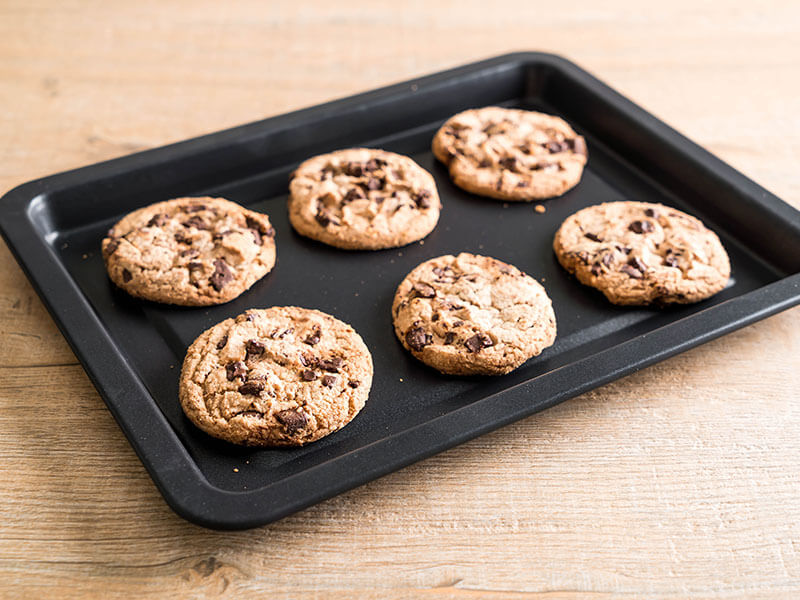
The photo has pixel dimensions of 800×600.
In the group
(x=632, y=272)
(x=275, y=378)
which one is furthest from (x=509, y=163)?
(x=275, y=378)

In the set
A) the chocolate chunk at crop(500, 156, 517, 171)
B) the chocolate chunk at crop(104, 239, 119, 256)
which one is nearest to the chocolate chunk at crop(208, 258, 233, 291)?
the chocolate chunk at crop(104, 239, 119, 256)

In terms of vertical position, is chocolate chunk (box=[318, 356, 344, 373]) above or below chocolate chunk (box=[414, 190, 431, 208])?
below

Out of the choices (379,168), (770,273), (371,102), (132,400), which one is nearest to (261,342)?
(132,400)

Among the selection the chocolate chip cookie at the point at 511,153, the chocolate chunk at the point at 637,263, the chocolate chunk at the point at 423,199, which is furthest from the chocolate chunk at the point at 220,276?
the chocolate chunk at the point at 637,263

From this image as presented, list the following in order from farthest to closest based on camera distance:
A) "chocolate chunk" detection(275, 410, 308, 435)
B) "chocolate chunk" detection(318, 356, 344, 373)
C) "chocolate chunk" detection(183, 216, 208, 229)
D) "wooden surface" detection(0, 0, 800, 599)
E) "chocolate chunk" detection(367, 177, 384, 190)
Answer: "chocolate chunk" detection(367, 177, 384, 190) → "chocolate chunk" detection(183, 216, 208, 229) → "chocolate chunk" detection(318, 356, 344, 373) → "chocolate chunk" detection(275, 410, 308, 435) → "wooden surface" detection(0, 0, 800, 599)

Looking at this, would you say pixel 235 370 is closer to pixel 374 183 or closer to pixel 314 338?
pixel 314 338

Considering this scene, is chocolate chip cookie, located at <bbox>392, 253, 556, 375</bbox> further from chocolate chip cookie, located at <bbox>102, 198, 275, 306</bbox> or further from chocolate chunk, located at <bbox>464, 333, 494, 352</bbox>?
chocolate chip cookie, located at <bbox>102, 198, 275, 306</bbox>
